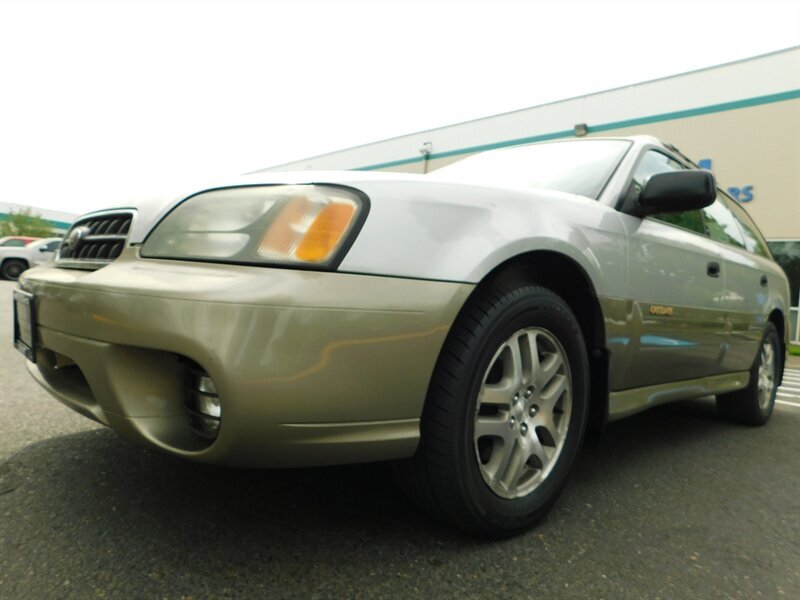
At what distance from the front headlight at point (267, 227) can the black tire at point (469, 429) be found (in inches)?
16.6

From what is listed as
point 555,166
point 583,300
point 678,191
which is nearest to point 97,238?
point 583,300

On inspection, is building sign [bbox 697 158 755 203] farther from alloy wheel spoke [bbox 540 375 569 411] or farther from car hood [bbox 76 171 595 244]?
car hood [bbox 76 171 595 244]

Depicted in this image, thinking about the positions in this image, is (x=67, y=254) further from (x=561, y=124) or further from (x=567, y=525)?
(x=561, y=124)

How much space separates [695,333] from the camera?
2.67m

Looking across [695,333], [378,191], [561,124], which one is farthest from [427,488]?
[561,124]

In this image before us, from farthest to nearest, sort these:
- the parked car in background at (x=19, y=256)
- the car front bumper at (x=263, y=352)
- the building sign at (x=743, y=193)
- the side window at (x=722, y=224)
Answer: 1. the parked car in background at (x=19, y=256)
2. the building sign at (x=743, y=193)
3. the side window at (x=722, y=224)
4. the car front bumper at (x=263, y=352)

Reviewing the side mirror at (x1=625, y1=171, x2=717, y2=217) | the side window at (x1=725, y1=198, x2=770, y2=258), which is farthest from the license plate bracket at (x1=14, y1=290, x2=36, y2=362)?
the side window at (x1=725, y1=198, x2=770, y2=258)

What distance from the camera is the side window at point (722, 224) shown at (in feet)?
10.1

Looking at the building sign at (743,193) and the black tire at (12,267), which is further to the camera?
the black tire at (12,267)

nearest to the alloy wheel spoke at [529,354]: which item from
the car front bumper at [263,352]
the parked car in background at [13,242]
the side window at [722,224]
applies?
the car front bumper at [263,352]

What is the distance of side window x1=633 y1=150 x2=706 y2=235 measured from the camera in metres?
2.48

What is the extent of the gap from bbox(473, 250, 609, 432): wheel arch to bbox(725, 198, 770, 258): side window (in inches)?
80.5

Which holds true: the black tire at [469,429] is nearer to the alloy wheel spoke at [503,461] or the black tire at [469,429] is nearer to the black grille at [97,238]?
the alloy wheel spoke at [503,461]

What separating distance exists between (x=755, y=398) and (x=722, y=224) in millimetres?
1141
